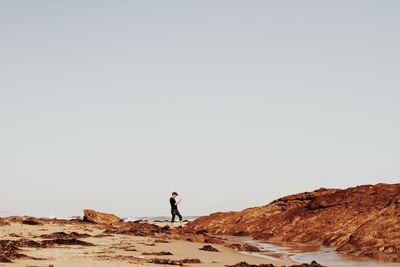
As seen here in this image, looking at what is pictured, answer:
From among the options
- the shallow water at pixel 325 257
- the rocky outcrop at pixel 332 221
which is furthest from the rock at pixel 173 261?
the rocky outcrop at pixel 332 221

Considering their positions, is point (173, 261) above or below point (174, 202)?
below

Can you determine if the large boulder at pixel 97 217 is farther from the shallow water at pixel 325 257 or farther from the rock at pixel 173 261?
the rock at pixel 173 261

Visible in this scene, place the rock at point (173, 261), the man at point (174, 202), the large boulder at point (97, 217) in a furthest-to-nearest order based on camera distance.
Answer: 1. the man at point (174, 202)
2. the large boulder at point (97, 217)
3. the rock at point (173, 261)

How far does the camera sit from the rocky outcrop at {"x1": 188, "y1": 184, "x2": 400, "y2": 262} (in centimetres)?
1975

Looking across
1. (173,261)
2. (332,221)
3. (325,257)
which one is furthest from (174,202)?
(173,261)

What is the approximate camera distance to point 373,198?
2614cm

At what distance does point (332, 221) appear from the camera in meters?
25.7

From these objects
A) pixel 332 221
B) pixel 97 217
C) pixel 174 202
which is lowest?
pixel 332 221

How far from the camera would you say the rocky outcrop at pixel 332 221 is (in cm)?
1975

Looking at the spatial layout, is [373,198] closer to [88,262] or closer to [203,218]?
[203,218]

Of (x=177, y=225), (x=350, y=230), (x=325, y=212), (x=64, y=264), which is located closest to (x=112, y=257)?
(x=64, y=264)

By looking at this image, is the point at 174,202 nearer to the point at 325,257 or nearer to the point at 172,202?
the point at 172,202

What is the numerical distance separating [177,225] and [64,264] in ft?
74.5

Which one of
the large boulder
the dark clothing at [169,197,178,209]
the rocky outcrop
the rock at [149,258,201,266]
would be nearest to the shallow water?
the rocky outcrop
